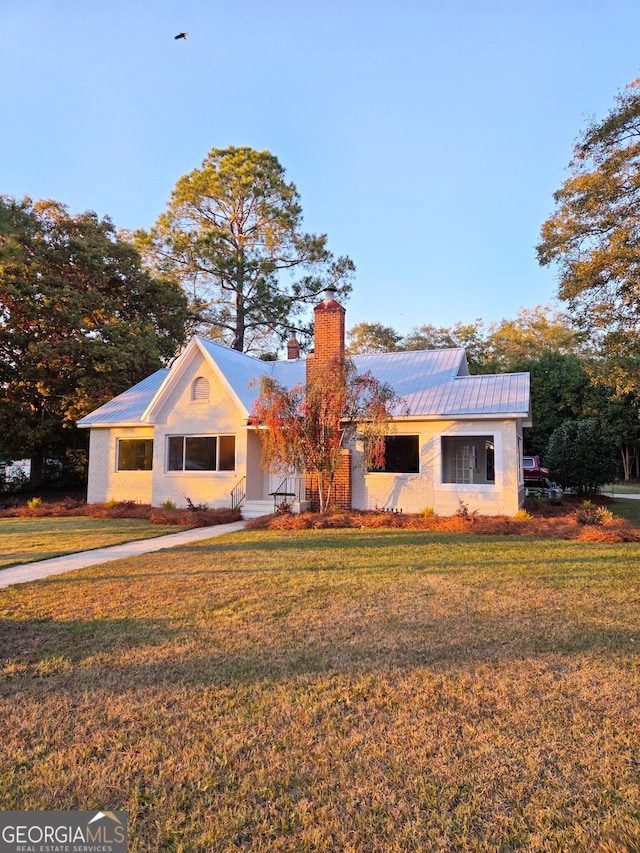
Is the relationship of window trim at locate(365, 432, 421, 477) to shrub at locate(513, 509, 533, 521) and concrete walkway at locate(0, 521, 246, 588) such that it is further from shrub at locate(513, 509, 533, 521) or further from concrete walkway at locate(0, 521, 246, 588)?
concrete walkway at locate(0, 521, 246, 588)

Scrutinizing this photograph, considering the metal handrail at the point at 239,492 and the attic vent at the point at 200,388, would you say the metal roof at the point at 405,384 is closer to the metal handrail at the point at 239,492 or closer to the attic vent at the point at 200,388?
the attic vent at the point at 200,388

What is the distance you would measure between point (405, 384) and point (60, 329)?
14.3 meters

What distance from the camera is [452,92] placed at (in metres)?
12.5

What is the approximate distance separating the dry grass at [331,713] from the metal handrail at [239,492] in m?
8.22

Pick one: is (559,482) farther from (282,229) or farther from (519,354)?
(519,354)

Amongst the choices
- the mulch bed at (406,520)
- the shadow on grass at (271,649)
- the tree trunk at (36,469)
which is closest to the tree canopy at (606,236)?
the mulch bed at (406,520)

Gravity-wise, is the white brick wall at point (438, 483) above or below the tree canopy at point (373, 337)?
below

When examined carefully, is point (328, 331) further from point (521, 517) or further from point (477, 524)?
point (521, 517)

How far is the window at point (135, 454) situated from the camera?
55.1ft

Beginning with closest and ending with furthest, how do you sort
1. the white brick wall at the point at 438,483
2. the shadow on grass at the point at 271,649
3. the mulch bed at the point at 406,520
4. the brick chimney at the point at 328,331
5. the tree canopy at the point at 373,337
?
the shadow on grass at the point at 271,649 < the mulch bed at the point at 406,520 < the white brick wall at the point at 438,483 < the brick chimney at the point at 328,331 < the tree canopy at the point at 373,337

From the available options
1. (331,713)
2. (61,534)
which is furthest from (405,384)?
(331,713)

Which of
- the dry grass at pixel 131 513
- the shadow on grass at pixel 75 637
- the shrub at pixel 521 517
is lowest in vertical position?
the shadow on grass at pixel 75 637

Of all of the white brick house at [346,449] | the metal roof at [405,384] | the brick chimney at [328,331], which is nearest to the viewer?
the white brick house at [346,449]

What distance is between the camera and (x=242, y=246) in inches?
1273
